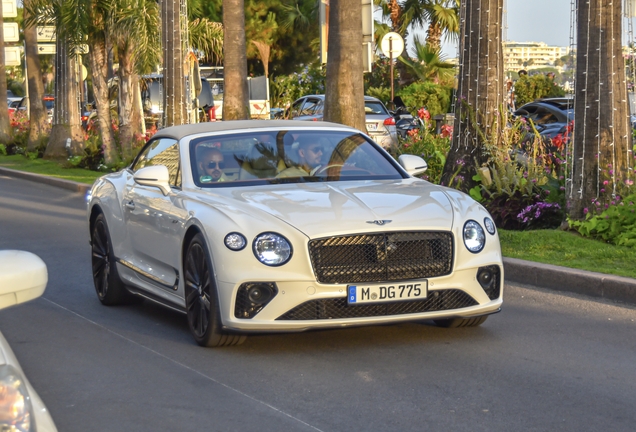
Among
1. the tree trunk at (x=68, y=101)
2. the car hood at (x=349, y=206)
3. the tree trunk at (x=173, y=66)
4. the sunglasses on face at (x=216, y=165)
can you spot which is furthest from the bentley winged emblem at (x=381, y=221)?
the tree trunk at (x=68, y=101)

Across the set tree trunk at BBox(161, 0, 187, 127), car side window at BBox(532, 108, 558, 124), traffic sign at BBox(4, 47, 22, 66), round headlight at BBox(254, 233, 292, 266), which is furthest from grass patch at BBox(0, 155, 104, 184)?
round headlight at BBox(254, 233, 292, 266)

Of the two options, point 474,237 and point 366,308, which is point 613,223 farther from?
point 366,308

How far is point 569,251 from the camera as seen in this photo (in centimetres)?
1020

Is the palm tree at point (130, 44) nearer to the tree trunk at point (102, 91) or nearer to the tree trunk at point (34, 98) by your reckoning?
the tree trunk at point (102, 91)

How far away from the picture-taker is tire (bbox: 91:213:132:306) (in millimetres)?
8531

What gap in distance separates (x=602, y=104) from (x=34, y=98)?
24248mm

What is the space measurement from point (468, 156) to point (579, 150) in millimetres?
2403

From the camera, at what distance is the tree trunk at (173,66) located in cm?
2027

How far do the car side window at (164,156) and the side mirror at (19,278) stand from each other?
16.4 ft

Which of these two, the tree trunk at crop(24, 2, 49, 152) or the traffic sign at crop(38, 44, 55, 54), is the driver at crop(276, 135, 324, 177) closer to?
the traffic sign at crop(38, 44, 55, 54)

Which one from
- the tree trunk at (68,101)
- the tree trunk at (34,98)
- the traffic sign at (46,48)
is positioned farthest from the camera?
the tree trunk at (34,98)

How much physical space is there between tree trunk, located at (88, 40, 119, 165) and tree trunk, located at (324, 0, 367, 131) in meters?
9.99

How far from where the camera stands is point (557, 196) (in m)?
12.1

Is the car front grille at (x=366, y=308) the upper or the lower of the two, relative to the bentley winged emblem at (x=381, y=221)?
lower
